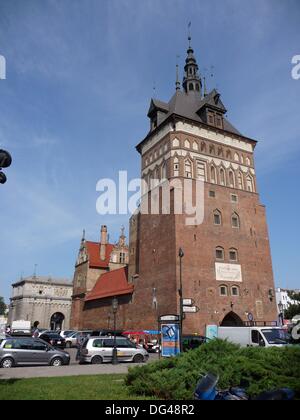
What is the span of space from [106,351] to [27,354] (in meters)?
4.13

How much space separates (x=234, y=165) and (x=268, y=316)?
14924 mm

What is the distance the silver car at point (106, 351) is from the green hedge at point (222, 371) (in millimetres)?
10268

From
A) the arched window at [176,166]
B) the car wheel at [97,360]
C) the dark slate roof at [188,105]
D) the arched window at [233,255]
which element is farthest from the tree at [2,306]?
the car wheel at [97,360]

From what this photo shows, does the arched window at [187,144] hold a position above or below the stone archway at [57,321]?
above

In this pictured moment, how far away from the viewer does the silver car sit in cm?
1880

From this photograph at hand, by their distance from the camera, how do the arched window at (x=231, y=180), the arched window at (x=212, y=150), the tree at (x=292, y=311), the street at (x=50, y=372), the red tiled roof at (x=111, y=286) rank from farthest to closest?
the tree at (x=292, y=311)
the red tiled roof at (x=111, y=286)
the arched window at (x=231, y=180)
the arched window at (x=212, y=150)
the street at (x=50, y=372)

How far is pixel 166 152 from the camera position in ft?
115

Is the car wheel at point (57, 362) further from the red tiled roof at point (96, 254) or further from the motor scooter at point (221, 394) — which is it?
the red tiled roof at point (96, 254)

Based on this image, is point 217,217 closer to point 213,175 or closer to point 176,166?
point 213,175


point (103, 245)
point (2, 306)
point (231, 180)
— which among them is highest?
point (231, 180)

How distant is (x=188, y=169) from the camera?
110 ft

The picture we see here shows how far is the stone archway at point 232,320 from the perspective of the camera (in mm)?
30723

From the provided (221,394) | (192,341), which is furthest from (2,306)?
(221,394)
